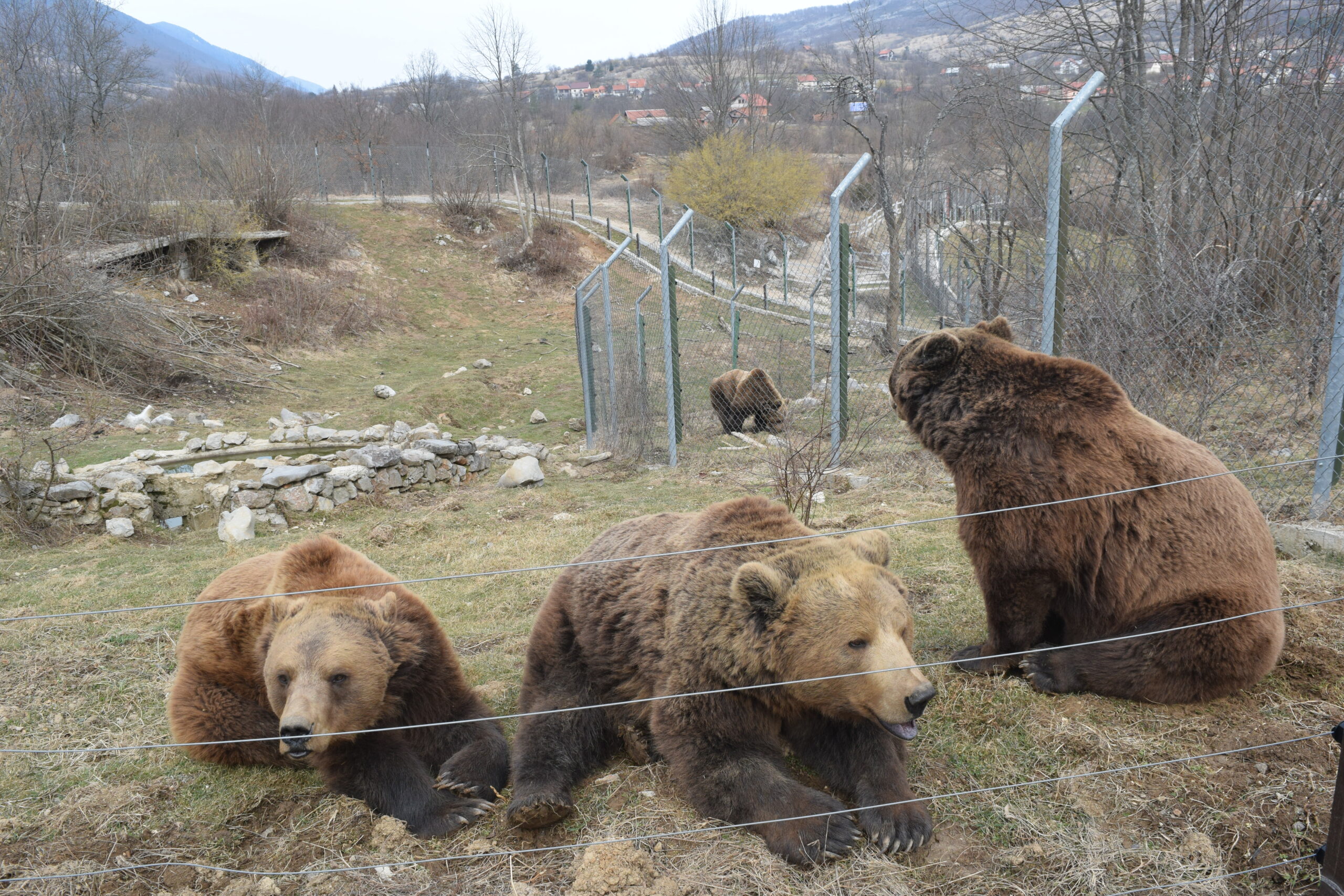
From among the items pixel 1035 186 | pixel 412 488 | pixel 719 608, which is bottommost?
pixel 412 488

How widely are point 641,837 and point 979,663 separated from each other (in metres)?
1.68

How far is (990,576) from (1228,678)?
0.88m

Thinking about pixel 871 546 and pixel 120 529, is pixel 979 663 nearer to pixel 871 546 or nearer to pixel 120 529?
pixel 871 546

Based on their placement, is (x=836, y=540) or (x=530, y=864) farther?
(x=836, y=540)

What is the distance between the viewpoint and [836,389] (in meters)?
7.50

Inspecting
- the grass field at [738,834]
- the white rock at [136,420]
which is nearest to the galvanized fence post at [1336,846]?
the grass field at [738,834]

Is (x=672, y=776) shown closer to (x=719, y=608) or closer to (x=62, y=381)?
(x=719, y=608)

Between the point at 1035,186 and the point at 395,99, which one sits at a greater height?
the point at 395,99

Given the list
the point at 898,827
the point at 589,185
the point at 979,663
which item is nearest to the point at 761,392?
the point at 979,663

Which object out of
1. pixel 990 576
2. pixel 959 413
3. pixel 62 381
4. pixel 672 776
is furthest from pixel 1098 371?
pixel 62 381

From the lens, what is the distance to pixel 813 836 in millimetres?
2557

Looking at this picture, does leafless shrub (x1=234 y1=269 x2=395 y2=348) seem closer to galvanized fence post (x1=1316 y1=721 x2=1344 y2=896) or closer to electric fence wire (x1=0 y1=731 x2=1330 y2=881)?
electric fence wire (x1=0 y1=731 x2=1330 y2=881)

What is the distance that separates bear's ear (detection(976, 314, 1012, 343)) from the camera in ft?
12.7

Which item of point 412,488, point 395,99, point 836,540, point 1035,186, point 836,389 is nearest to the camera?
point 836,540
